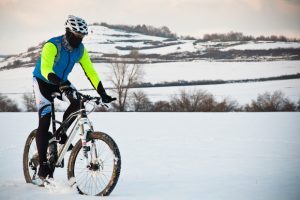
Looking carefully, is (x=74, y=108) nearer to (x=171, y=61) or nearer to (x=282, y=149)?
(x=282, y=149)

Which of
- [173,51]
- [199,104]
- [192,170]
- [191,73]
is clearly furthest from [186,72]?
[192,170]

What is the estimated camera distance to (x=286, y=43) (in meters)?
73.8

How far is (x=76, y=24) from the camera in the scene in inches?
195

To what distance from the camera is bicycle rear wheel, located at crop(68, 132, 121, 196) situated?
4629mm

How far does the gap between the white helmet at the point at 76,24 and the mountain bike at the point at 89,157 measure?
80cm

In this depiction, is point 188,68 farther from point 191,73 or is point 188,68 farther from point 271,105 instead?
point 271,105

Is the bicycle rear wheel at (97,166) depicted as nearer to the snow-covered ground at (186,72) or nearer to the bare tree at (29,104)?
the bare tree at (29,104)

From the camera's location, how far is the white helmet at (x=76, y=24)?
4930mm

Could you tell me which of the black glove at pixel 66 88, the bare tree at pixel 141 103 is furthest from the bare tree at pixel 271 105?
the black glove at pixel 66 88

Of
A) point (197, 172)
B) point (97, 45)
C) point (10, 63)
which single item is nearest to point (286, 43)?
point (97, 45)

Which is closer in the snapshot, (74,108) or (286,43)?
(74,108)

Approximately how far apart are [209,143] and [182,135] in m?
2.16

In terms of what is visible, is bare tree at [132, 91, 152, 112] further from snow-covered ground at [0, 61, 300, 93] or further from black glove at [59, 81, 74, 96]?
black glove at [59, 81, 74, 96]

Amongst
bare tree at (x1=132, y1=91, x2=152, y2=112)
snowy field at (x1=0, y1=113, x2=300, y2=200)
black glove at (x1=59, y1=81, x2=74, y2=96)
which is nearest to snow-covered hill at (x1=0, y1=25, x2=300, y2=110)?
bare tree at (x1=132, y1=91, x2=152, y2=112)
